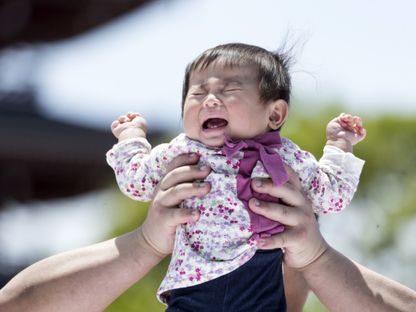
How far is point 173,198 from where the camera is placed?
7.66ft

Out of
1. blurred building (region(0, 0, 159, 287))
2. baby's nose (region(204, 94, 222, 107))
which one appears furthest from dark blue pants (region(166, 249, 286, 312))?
blurred building (region(0, 0, 159, 287))

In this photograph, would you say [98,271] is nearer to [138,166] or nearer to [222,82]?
Answer: [138,166]

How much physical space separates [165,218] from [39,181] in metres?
9.02

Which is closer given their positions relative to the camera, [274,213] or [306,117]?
[274,213]

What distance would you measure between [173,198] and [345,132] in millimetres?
521

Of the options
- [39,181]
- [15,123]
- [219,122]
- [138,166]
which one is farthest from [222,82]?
[39,181]

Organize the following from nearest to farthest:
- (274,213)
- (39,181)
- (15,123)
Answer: (274,213), (15,123), (39,181)

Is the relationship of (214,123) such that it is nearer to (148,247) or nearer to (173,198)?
(173,198)

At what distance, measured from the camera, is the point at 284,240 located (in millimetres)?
2299

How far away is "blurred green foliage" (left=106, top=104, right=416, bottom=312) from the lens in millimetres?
8562

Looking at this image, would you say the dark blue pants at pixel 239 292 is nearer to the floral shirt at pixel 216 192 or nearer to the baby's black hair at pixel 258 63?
the floral shirt at pixel 216 192

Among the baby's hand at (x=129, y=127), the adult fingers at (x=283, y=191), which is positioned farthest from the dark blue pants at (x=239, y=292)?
the baby's hand at (x=129, y=127)

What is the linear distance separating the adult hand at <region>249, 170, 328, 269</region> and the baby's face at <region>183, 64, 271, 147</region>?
5.4 inches

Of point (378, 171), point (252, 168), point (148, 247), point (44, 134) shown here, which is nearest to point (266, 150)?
point (252, 168)
